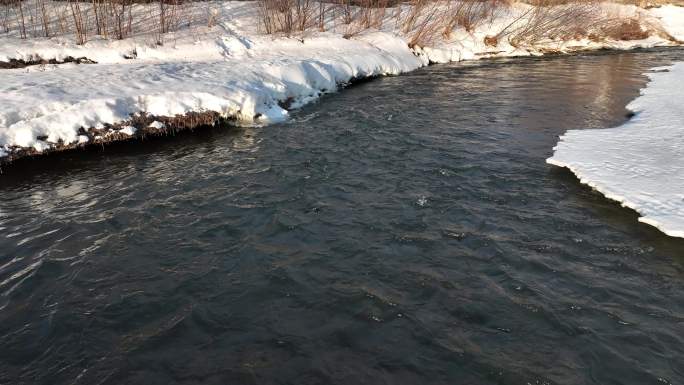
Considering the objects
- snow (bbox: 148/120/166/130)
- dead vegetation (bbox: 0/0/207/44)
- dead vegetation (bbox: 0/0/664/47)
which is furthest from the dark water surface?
dead vegetation (bbox: 0/0/664/47)

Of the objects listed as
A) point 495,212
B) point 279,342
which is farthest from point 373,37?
point 279,342

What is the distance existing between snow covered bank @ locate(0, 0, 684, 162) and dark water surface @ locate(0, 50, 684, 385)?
69cm

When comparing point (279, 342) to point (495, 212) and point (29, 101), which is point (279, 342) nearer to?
point (495, 212)

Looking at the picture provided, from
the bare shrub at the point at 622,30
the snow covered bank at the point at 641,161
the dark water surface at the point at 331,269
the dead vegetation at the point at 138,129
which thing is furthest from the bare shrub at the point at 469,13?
the dead vegetation at the point at 138,129

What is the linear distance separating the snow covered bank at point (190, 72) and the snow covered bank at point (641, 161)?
265 inches

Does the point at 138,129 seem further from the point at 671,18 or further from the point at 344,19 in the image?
the point at 671,18

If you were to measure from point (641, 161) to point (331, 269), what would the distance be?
18.6 ft

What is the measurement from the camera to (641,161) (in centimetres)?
802

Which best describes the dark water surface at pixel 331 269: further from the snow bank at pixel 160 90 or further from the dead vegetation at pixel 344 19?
the dead vegetation at pixel 344 19

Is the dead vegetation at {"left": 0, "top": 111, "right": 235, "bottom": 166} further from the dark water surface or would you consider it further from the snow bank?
the dark water surface

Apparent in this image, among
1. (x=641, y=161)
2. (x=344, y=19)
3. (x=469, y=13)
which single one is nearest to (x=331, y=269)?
(x=641, y=161)

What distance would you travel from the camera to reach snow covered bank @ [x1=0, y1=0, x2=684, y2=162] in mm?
9602

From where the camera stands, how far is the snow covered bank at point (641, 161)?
6.54 meters

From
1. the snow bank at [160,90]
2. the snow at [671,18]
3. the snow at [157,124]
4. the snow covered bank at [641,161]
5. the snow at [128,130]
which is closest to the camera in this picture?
the snow covered bank at [641,161]
